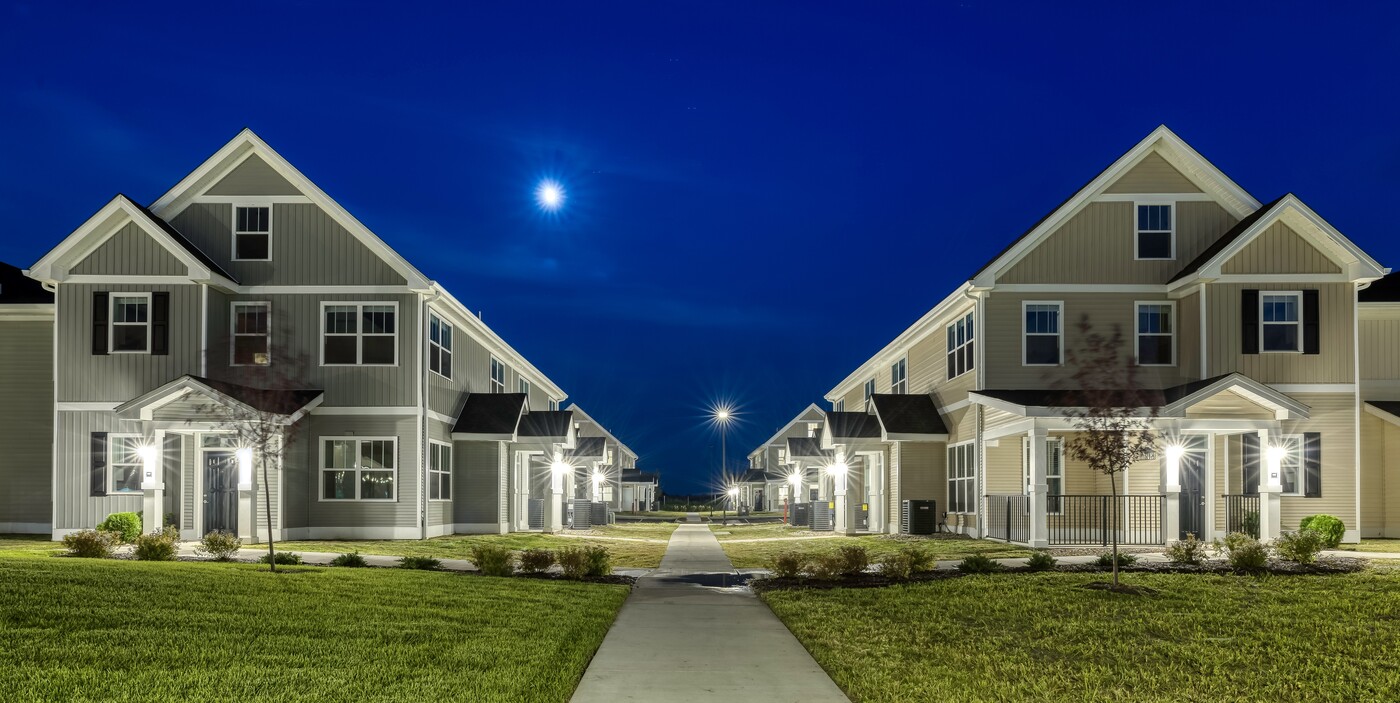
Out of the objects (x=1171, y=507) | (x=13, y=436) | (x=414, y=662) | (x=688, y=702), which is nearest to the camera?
(x=688, y=702)

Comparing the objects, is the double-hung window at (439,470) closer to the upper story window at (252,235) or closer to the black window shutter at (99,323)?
the upper story window at (252,235)

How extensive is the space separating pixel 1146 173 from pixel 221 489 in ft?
76.7

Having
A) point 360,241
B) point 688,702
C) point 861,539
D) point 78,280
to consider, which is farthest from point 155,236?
point 688,702

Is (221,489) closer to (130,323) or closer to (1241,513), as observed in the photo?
(130,323)

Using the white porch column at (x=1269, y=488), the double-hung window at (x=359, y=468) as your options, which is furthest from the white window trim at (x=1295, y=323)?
the double-hung window at (x=359, y=468)

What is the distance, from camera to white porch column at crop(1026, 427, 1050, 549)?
22578mm

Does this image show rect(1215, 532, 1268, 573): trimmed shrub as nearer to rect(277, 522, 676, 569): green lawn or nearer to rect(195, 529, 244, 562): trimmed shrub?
rect(277, 522, 676, 569): green lawn

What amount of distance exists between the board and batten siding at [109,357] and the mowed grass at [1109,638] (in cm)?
1722

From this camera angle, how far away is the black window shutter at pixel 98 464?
25109mm

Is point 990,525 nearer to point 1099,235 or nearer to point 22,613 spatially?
point 1099,235

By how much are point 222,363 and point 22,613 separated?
16.6m

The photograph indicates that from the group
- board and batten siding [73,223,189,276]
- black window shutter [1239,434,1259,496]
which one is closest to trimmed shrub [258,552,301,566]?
board and batten siding [73,223,189,276]

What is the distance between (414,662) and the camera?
8859 mm

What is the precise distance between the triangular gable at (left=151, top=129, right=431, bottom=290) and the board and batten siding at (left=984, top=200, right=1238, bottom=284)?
14.7 metres
